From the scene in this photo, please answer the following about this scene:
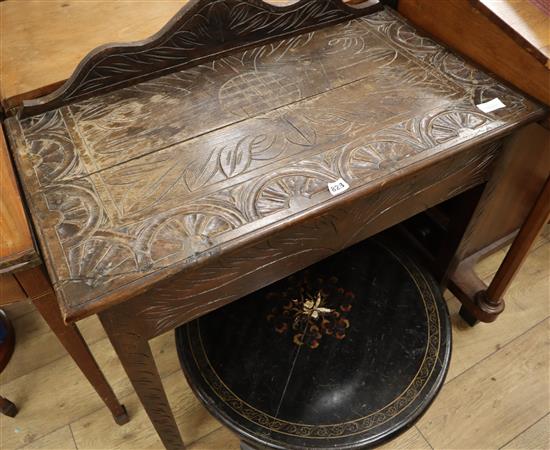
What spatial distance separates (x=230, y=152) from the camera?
860 millimetres

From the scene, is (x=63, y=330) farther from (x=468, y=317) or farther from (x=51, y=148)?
(x=468, y=317)

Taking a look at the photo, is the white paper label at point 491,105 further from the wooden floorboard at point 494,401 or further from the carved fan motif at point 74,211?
the wooden floorboard at point 494,401

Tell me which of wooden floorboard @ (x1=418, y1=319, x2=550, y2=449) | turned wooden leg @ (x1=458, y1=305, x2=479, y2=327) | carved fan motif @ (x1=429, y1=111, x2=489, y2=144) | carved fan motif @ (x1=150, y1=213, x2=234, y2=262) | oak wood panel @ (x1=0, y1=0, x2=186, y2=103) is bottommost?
wooden floorboard @ (x1=418, y1=319, x2=550, y2=449)

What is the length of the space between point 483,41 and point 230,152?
56 cm

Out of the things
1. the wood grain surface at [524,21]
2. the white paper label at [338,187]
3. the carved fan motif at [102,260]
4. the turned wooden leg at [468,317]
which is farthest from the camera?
the turned wooden leg at [468,317]

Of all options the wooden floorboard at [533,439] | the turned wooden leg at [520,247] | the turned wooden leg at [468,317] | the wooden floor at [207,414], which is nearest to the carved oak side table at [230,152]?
the turned wooden leg at [520,247]

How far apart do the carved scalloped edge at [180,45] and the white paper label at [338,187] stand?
17.4 inches

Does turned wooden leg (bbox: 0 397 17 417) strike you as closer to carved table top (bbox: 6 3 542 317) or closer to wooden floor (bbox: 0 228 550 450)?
wooden floor (bbox: 0 228 550 450)

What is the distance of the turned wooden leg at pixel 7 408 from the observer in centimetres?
128

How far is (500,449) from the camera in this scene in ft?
4.11

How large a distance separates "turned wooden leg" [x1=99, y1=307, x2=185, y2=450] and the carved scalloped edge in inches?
18.3

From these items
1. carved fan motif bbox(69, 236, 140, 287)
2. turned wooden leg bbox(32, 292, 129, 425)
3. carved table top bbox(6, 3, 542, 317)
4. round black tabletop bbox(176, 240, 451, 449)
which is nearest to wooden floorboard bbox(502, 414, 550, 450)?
round black tabletop bbox(176, 240, 451, 449)

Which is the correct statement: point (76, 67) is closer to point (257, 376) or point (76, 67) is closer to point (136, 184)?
point (136, 184)

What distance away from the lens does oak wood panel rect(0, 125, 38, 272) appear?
2.41ft
